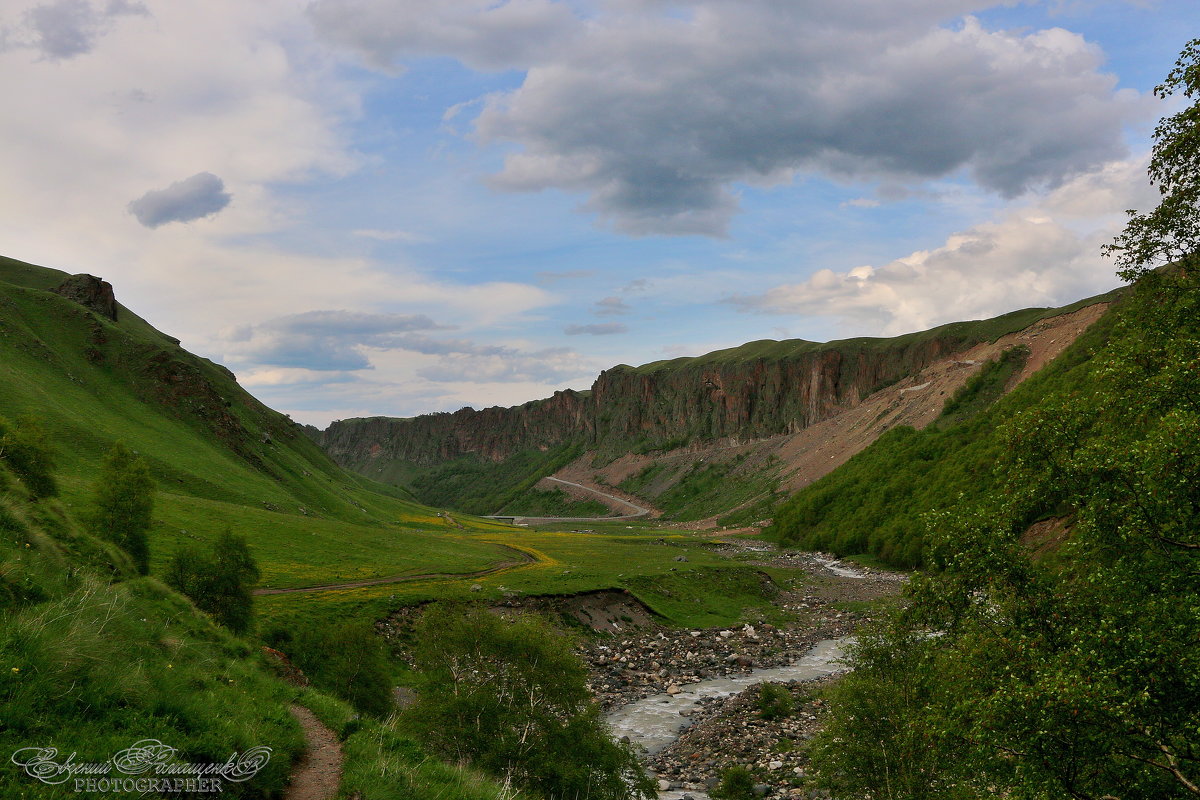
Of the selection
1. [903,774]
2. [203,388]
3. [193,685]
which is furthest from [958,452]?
[203,388]

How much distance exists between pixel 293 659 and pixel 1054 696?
32.1m

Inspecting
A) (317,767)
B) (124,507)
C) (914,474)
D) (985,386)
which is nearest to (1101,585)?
(317,767)

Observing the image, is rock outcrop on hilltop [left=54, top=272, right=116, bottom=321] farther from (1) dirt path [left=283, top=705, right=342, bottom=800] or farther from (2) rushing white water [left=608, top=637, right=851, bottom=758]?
(1) dirt path [left=283, top=705, right=342, bottom=800]

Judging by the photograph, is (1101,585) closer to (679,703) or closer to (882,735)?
(882,735)

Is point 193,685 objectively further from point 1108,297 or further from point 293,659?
point 1108,297

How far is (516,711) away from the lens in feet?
80.1

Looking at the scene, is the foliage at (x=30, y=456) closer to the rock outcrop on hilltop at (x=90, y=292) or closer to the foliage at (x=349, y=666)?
the foliage at (x=349, y=666)

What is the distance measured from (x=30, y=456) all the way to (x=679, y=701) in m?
43.4

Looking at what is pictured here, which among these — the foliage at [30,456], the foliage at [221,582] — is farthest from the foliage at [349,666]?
the foliage at [30,456]

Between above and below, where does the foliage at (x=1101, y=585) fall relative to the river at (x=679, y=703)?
above

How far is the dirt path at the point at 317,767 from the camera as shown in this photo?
1189 centimetres

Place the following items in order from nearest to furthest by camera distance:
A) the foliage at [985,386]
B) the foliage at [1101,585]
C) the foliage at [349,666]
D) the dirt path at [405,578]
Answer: the foliage at [1101,585]
the foliage at [349,666]
the dirt path at [405,578]
the foliage at [985,386]

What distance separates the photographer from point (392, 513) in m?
150

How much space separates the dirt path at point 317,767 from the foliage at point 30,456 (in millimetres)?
25778
